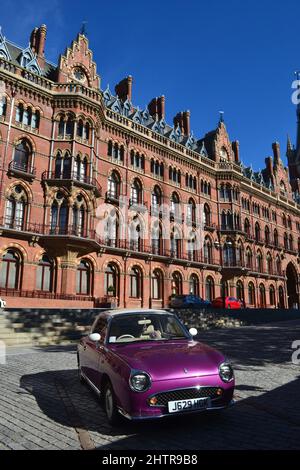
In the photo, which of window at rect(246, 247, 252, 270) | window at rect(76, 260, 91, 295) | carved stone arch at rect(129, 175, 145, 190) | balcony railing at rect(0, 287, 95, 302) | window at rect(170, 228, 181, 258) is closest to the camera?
balcony railing at rect(0, 287, 95, 302)

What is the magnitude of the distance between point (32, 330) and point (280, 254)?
42354mm

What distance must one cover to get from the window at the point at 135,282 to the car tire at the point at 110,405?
965 inches

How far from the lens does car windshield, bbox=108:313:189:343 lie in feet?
18.5

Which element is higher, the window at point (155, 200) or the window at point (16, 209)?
the window at point (155, 200)

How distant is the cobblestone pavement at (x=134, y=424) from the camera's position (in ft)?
13.2

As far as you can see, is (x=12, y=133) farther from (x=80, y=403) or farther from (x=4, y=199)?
(x=80, y=403)

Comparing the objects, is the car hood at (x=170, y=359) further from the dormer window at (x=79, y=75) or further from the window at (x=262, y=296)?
the window at (x=262, y=296)

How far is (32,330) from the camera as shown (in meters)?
14.1

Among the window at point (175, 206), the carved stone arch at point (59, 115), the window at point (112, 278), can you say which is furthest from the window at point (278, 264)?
the carved stone arch at point (59, 115)

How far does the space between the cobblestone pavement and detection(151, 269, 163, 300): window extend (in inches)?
910

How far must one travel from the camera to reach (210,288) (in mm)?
36750

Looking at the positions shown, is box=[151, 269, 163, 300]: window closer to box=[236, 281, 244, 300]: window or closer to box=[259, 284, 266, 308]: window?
box=[236, 281, 244, 300]: window

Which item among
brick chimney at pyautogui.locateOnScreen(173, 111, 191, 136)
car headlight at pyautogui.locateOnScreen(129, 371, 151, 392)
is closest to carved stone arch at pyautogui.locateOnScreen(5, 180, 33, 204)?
car headlight at pyautogui.locateOnScreen(129, 371, 151, 392)
